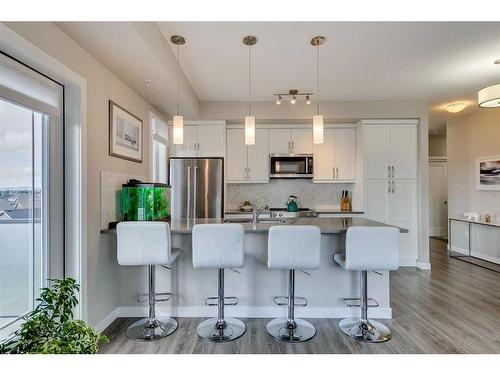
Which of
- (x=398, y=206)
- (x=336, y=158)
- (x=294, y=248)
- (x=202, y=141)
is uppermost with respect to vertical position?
(x=202, y=141)

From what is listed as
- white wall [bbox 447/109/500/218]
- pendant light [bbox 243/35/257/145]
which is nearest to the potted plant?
pendant light [bbox 243/35/257/145]

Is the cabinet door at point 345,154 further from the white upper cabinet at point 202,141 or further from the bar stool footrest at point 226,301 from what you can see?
the bar stool footrest at point 226,301

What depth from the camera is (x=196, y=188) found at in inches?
168

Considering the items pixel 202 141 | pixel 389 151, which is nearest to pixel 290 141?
pixel 202 141

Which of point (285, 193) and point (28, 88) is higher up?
point (28, 88)

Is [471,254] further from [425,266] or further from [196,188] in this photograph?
[196,188]

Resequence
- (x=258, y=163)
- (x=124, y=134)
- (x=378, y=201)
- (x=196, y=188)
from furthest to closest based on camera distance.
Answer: (x=258, y=163) < (x=378, y=201) < (x=196, y=188) < (x=124, y=134)

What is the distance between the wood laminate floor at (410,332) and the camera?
7.07 ft

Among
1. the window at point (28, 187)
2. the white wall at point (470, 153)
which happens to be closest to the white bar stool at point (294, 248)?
the window at point (28, 187)

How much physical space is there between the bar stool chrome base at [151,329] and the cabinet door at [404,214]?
3.63 m

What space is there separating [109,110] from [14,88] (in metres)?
0.95

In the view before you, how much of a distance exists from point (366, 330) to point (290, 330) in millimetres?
657

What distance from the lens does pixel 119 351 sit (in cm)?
212

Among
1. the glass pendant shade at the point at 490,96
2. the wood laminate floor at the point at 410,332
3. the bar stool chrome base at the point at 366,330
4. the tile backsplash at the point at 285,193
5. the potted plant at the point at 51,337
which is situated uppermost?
the glass pendant shade at the point at 490,96
